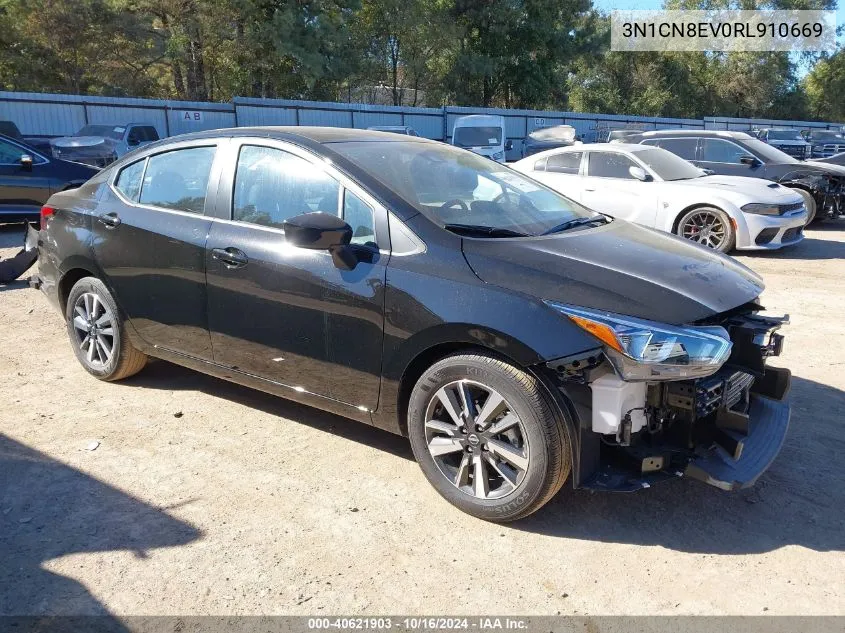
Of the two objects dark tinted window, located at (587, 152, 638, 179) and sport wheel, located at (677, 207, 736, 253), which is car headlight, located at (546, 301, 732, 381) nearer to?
sport wheel, located at (677, 207, 736, 253)

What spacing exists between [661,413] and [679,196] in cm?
729

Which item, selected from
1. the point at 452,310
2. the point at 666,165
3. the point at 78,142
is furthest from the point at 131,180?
the point at 78,142

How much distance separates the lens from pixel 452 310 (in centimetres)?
315

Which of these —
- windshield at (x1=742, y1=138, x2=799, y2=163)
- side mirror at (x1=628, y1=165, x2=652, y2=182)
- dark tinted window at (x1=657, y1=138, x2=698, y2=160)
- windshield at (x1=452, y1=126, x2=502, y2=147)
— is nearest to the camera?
side mirror at (x1=628, y1=165, x2=652, y2=182)

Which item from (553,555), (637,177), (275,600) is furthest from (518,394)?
(637,177)

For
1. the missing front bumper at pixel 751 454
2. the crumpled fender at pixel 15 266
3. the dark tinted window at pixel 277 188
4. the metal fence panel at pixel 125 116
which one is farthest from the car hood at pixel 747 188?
the metal fence panel at pixel 125 116

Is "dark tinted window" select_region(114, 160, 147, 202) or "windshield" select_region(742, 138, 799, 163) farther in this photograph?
"windshield" select_region(742, 138, 799, 163)

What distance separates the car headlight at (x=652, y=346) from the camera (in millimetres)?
2873

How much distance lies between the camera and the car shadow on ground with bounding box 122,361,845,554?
312 centimetres

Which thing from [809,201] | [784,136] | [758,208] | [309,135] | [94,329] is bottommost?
[94,329]

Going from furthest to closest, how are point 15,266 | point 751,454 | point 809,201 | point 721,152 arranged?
point 721,152
point 809,201
point 15,266
point 751,454

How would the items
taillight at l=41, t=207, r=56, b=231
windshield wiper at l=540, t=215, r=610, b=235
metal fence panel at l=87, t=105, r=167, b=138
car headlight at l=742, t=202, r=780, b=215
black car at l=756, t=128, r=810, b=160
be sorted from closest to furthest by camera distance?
1. windshield wiper at l=540, t=215, r=610, b=235
2. taillight at l=41, t=207, r=56, b=231
3. car headlight at l=742, t=202, r=780, b=215
4. metal fence panel at l=87, t=105, r=167, b=138
5. black car at l=756, t=128, r=810, b=160

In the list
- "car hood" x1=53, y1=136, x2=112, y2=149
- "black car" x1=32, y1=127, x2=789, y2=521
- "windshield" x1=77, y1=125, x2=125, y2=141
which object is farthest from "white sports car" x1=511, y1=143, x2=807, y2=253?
"windshield" x1=77, y1=125, x2=125, y2=141

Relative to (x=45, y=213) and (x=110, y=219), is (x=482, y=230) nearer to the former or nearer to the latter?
(x=110, y=219)
